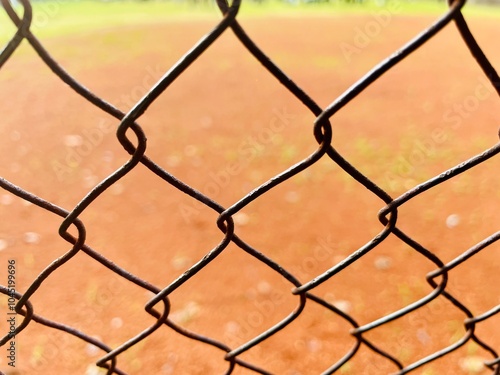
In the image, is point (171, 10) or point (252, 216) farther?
point (171, 10)

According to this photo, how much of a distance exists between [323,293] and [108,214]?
1542mm

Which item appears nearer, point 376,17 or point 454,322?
point 454,322

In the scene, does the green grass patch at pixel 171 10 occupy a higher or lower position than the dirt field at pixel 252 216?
higher

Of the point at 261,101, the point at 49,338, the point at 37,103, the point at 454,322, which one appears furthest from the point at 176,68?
the point at 37,103

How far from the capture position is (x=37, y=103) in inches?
212

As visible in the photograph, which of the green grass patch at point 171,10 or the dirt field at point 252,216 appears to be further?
the green grass patch at point 171,10

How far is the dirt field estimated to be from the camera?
6.45ft

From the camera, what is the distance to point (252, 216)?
3.11 metres

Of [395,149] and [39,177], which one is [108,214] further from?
[395,149]

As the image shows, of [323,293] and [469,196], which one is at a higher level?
[469,196]

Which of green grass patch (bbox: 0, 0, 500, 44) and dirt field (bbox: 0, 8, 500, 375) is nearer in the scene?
dirt field (bbox: 0, 8, 500, 375)

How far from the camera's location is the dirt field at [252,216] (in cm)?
196

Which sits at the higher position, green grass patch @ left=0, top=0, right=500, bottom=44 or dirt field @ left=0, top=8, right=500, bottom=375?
green grass patch @ left=0, top=0, right=500, bottom=44

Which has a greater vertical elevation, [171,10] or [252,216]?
[171,10]
